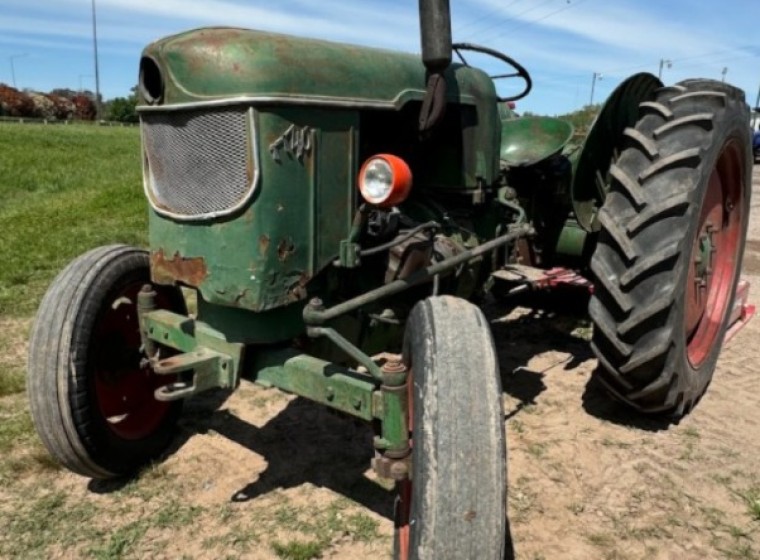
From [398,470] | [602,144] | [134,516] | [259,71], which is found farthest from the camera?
[602,144]

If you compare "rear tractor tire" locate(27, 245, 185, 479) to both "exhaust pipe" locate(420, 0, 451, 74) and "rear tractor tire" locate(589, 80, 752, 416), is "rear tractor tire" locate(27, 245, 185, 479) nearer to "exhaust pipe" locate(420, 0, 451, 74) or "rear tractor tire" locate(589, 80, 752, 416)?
"exhaust pipe" locate(420, 0, 451, 74)

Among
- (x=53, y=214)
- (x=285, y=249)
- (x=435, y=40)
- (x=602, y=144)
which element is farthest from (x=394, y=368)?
(x=53, y=214)

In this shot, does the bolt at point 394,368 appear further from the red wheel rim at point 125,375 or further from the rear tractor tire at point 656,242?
the red wheel rim at point 125,375

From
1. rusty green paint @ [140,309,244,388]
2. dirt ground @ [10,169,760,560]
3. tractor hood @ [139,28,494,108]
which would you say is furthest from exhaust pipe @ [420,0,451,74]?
dirt ground @ [10,169,760,560]

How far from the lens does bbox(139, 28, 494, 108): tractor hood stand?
2.25 meters

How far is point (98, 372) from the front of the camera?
2.99 metres

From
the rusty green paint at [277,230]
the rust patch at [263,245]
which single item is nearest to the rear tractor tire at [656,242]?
the rusty green paint at [277,230]

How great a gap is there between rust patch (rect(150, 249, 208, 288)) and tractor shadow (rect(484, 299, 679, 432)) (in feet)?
6.14

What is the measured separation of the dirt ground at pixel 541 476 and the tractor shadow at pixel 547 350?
2 centimetres

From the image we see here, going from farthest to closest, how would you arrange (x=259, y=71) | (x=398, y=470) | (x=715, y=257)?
(x=715, y=257) < (x=259, y=71) < (x=398, y=470)

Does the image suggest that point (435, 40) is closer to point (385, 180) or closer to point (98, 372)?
point (385, 180)

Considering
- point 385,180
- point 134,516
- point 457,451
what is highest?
point 385,180

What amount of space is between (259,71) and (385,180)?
544 millimetres

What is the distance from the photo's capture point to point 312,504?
2822 mm
